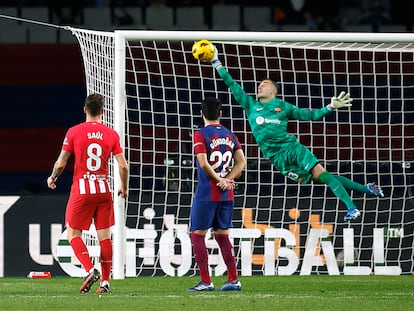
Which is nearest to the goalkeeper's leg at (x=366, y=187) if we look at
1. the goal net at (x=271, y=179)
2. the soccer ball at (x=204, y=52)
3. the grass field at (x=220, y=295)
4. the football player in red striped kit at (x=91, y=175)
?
the grass field at (x=220, y=295)

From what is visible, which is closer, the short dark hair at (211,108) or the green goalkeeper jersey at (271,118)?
the short dark hair at (211,108)

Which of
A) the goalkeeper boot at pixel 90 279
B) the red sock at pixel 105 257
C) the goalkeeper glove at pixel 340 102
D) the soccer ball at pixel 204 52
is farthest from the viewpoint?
the soccer ball at pixel 204 52

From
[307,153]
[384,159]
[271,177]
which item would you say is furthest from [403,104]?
[307,153]

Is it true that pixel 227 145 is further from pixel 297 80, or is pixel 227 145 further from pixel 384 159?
pixel 297 80

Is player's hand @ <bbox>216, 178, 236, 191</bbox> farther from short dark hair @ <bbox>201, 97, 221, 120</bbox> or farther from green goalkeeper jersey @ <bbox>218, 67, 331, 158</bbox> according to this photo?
green goalkeeper jersey @ <bbox>218, 67, 331, 158</bbox>

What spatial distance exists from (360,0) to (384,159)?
7.87 metres

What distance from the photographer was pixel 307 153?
12.3 m

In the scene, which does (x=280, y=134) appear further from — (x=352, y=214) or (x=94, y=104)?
(x=94, y=104)

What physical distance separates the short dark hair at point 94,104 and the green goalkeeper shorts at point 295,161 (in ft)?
7.39

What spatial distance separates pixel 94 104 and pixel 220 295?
201 centimetres

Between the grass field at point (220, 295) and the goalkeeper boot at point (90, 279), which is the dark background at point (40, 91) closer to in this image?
the grass field at point (220, 295)

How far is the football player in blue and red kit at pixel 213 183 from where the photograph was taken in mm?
10938

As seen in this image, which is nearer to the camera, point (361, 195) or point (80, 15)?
point (361, 195)

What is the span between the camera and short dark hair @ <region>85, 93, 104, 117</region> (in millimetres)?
10758
